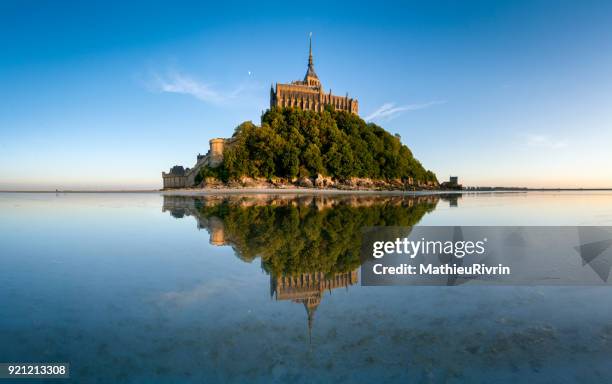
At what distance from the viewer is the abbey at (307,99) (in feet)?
262

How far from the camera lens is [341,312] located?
3.91m

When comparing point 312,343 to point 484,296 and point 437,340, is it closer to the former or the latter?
point 437,340

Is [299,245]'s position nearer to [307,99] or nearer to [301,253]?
[301,253]

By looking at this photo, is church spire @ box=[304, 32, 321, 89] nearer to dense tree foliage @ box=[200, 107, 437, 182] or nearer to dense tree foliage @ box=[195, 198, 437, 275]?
dense tree foliage @ box=[200, 107, 437, 182]

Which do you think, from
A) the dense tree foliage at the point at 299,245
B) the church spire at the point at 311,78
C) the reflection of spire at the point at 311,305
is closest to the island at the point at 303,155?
the church spire at the point at 311,78

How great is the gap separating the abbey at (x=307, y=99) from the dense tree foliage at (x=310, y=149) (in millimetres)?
7181

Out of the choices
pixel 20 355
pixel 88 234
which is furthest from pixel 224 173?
pixel 20 355

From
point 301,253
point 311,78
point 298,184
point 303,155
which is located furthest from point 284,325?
point 311,78

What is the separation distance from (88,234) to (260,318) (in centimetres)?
867

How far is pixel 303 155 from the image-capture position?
5875cm

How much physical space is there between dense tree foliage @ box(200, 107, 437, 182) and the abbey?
Result: 718 centimetres

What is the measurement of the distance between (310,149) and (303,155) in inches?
64.7

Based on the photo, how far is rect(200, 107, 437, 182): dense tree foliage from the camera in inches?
2231

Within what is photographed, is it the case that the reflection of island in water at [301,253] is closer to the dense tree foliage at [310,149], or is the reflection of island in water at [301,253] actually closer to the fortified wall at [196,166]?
the dense tree foliage at [310,149]
